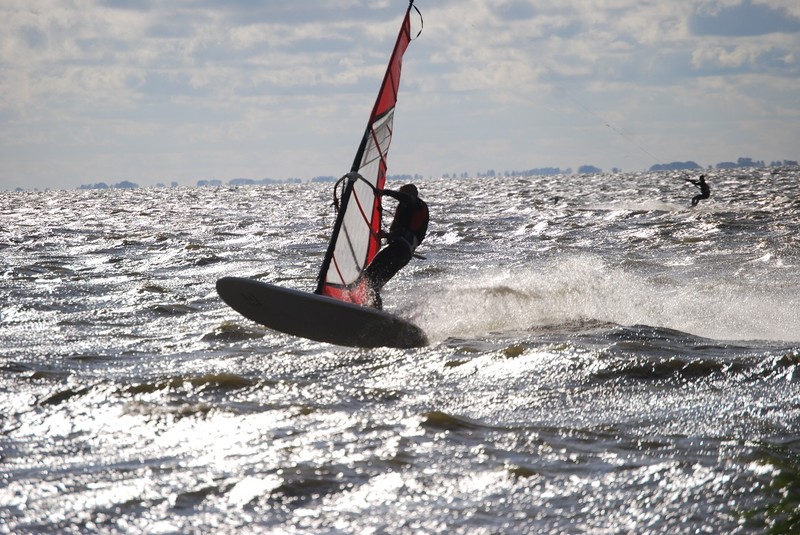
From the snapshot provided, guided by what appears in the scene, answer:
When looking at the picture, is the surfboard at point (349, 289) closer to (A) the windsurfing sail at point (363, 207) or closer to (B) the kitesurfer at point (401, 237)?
(A) the windsurfing sail at point (363, 207)

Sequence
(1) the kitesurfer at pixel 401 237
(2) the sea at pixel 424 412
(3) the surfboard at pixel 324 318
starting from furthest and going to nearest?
(1) the kitesurfer at pixel 401 237 < (3) the surfboard at pixel 324 318 < (2) the sea at pixel 424 412

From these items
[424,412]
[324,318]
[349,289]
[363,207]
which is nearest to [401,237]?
[363,207]

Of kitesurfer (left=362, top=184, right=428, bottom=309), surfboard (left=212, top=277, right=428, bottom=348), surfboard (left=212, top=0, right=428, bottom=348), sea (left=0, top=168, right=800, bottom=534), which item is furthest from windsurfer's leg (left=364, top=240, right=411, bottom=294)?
surfboard (left=212, top=277, right=428, bottom=348)

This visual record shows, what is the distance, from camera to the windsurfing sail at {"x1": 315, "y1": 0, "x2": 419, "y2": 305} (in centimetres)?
785

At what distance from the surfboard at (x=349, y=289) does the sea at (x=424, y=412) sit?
21 centimetres

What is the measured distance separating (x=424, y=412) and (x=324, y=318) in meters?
2.46

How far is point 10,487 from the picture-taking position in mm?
4035

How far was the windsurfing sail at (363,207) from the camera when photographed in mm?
7852

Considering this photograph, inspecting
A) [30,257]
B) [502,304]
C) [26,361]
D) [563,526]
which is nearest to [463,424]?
[563,526]

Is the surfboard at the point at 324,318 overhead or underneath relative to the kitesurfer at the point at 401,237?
underneath

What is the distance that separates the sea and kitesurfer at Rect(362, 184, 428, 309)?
2.03 ft

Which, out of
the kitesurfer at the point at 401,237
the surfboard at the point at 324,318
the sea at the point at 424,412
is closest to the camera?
the sea at the point at 424,412

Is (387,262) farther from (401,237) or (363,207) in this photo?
(363,207)

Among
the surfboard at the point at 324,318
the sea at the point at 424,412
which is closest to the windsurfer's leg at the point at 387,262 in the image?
the sea at the point at 424,412
